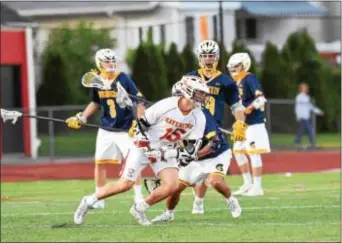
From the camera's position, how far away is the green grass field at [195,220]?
1290cm

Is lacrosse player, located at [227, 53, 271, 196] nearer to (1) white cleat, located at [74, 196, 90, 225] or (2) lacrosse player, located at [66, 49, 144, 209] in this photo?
(2) lacrosse player, located at [66, 49, 144, 209]

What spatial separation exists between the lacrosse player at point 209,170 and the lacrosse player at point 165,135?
2.03 ft

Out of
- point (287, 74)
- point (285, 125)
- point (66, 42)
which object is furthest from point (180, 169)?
point (66, 42)

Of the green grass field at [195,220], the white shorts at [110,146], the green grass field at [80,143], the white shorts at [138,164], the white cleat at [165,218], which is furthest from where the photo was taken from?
the green grass field at [80,143]

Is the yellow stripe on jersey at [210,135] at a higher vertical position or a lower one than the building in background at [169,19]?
lower

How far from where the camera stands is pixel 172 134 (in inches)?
548

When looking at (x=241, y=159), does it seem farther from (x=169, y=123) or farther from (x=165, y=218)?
(x=169, y=123)

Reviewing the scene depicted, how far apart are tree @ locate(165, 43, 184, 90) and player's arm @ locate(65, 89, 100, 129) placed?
2476cm

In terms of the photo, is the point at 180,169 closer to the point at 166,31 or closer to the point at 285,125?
the point at 285,125

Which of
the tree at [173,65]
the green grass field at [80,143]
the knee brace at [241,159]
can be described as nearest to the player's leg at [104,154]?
the knee brace at [241,159]

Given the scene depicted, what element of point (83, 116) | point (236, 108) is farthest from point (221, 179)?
point (83, 116)

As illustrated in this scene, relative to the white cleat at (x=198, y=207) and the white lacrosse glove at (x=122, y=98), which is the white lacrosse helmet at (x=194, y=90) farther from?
the white lacrosse glove at (x=122, y=98)

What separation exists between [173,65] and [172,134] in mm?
28659

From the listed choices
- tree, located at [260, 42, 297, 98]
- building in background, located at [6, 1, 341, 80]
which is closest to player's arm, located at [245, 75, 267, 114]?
building in background, located at [6, 1, 341, 80]
